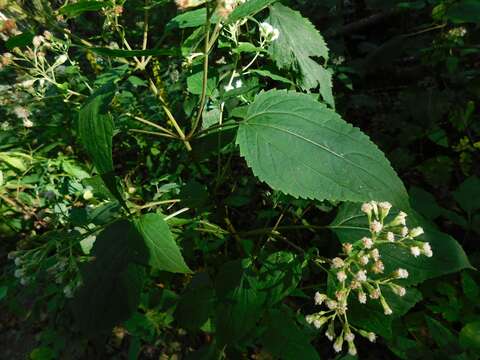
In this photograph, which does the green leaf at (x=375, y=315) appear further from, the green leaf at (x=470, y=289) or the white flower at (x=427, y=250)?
the green leaf at (x=470, y=289)

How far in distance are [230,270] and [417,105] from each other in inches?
88.4

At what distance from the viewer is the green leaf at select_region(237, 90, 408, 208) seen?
0.87 metres

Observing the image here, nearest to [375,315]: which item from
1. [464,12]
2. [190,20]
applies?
[190,20]

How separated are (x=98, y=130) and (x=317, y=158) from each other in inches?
21.8

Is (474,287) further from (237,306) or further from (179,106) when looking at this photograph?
(179,106)

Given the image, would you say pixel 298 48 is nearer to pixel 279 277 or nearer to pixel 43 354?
pixel 279 277

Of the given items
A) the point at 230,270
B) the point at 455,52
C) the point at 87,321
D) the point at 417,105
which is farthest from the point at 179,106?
the point at 455,52

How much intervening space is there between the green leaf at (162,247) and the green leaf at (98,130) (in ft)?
1.05

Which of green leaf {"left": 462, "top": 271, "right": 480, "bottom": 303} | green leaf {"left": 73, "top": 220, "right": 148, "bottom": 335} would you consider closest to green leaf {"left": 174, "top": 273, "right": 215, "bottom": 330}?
green leaf {"left": 73, "top": 220, "right": 148, "bottom": 335}

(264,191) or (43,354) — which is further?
(264,191)

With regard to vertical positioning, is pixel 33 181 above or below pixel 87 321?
below

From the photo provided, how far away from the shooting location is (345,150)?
0.91 m

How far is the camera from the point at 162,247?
1055mm

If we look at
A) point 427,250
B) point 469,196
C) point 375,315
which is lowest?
point 469,196
